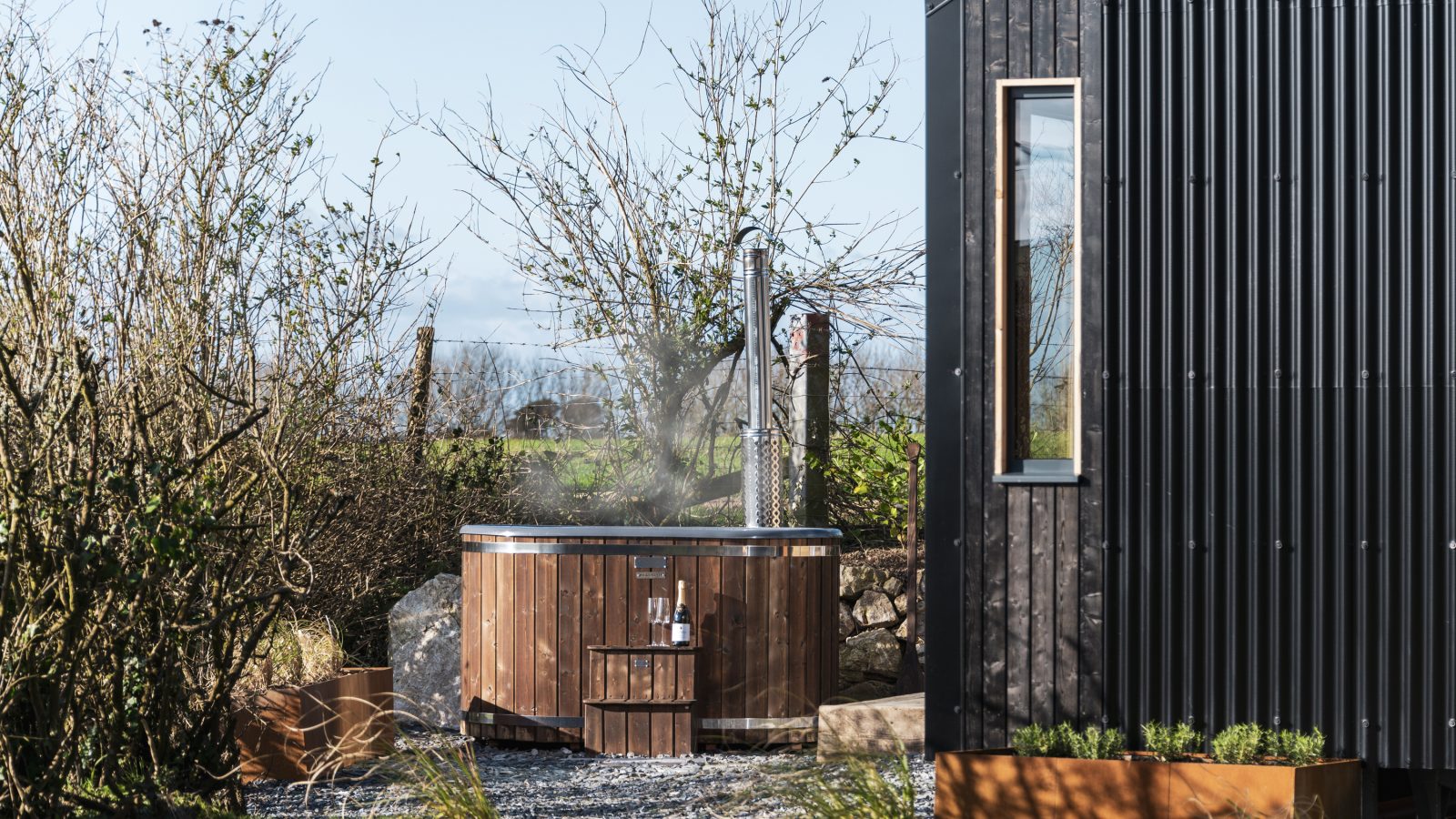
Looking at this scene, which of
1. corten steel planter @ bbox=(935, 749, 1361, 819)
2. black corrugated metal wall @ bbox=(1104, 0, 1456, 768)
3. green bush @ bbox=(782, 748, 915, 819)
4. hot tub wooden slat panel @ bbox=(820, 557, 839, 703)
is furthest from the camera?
hot tub wooden slat panel @ bbox=(820, 557, 839, 703)

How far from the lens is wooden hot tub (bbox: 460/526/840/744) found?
6.45 meters

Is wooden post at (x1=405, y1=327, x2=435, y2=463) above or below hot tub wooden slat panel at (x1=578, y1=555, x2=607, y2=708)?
above

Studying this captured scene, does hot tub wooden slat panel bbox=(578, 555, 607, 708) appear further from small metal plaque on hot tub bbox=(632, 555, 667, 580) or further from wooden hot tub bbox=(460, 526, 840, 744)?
small metal plaque on hot tub bbox=(632, 555, 667, 580)

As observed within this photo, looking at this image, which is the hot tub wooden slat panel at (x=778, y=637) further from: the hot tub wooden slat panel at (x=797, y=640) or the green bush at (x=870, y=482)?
the green bush at (x=870, y=482)

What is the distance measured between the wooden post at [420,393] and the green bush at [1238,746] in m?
5.29

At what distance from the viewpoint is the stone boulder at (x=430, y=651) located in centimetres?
738

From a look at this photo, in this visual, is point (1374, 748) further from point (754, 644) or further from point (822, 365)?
point (822, 365)

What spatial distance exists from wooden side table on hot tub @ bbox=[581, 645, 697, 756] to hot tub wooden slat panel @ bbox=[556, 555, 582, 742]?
81mm

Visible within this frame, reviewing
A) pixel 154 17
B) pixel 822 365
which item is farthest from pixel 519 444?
pixel 154 17

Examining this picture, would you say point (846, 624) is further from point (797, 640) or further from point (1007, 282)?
point (1007, 282)

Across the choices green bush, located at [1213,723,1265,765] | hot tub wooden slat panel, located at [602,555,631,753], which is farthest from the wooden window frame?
hot tub wooden slat panel, located at [602,555,631,753]

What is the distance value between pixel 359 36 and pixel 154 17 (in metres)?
1.04

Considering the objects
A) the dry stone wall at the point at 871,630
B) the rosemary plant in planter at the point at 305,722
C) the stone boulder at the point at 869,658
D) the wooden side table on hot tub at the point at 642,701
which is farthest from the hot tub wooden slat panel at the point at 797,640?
the rosemary plant in planter at the point at 305,722

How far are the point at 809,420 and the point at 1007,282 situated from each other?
3.72 meters
